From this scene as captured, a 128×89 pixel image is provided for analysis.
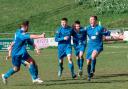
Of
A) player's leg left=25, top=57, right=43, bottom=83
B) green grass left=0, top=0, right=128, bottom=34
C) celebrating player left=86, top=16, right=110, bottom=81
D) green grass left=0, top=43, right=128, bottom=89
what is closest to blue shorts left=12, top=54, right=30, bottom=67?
player's leg left=25, top=57, right=43, bottom=83

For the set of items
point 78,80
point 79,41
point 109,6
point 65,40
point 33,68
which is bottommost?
point 78,80

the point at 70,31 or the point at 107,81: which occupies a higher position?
the point at 70,31

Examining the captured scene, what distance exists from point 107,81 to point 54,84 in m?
1.93

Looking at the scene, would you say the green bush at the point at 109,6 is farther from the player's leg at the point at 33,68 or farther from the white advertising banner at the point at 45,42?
the player's leg at the point at 33,68

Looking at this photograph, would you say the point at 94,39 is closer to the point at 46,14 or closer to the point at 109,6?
the point at 109,6

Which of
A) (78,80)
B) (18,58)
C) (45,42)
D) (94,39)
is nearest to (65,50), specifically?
(94,39)

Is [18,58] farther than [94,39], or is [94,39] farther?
[94,39]

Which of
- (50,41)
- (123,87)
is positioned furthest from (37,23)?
(123,87)

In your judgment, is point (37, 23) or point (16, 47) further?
point (37, 23)

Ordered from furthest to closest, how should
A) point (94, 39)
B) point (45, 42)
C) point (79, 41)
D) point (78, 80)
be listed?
point (45, 42)
point (79, 41)
point (94, 39)
point (78, 80)

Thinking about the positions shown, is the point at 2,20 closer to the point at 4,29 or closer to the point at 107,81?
the point at 4,29

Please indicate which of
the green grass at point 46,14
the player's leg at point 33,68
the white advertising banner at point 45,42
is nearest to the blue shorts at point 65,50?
the player's leg at point 33,68

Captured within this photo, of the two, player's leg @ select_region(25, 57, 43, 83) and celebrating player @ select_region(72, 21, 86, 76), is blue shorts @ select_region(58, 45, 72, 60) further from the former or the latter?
player's leg @ select_region(25, 57, 43, 83)

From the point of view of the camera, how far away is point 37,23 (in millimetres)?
56781
